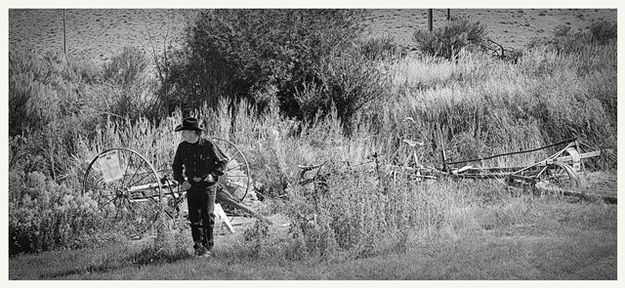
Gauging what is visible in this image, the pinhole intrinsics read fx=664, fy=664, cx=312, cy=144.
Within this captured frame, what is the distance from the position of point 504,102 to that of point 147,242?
278 inches

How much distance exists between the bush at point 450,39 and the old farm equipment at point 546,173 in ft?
15.6

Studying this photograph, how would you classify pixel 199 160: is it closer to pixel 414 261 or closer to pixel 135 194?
pixel 135 194

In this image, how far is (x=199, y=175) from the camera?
7.19m

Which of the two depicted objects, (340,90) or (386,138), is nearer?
(386,138)

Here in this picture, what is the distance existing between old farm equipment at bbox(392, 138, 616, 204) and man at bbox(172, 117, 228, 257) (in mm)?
2548

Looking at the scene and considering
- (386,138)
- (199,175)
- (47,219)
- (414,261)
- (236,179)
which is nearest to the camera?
(414,261)

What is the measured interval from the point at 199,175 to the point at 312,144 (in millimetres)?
3877

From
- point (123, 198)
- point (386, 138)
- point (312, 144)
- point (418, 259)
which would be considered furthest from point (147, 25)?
point (418, 259)

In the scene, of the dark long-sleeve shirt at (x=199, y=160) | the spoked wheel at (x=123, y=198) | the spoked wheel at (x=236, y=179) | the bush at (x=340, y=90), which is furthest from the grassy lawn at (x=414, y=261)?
the bush at (x=340, y=90)

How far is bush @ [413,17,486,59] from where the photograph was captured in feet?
46.0

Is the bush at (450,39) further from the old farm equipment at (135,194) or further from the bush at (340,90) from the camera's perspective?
the old farm equipment at (135,194)

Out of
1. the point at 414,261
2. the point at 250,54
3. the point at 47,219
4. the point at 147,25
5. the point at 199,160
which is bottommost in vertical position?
the point at 414,261

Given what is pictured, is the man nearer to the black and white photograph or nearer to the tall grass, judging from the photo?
the black and white photograph

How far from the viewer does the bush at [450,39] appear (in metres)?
14.0
